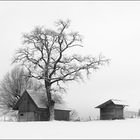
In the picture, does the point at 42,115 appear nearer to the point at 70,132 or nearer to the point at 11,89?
the point at 11,89

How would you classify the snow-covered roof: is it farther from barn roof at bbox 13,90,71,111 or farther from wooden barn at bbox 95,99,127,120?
Answer: barn roof at bbox 13,90,71,111

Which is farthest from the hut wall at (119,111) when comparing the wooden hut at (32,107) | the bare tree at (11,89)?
the bare tree at (11,89)

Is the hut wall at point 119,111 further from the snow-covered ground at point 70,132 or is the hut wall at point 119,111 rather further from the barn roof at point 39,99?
the snow-covered ground at point 70,132

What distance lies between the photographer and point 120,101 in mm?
60188

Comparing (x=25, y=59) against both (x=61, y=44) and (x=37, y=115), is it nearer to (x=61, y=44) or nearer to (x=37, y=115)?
(x=61, y=44)

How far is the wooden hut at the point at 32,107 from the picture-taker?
57.0 metres

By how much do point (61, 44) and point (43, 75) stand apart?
6.37 metres

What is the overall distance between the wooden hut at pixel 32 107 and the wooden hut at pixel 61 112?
243 cm

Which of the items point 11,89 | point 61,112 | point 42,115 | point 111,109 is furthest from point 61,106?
point 11,89

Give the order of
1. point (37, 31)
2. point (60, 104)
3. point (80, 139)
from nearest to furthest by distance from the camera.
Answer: point (80, 139) → point (37, 31) → point (60, 104)

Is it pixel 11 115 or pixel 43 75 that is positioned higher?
pixel 43 75

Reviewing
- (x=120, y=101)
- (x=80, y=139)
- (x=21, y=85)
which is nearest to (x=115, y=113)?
(x=120, y=101)

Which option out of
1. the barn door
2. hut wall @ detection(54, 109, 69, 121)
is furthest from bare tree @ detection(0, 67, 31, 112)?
hut wall @ detection(54, 109, 69, 121)

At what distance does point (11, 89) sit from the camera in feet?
243
